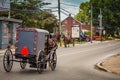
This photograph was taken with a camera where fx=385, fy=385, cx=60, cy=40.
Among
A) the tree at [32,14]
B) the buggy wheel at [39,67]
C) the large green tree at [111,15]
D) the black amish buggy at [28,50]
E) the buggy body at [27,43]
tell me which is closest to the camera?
the buggy wheel at [39,67]

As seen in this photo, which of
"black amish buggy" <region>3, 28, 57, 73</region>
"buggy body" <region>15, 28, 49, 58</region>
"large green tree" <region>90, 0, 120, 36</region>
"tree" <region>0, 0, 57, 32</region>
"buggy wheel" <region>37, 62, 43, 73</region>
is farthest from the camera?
"large green tree" <region>90, 0, 120, 36</region>

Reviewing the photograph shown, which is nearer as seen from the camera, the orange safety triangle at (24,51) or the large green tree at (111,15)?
the orange safety triangle at (24,51)

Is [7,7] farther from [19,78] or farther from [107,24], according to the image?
[107,24]

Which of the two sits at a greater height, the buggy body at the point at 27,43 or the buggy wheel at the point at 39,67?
the buggy body at the point at 27,43

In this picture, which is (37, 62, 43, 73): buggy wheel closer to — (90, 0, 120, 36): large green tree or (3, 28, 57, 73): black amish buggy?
(3, 28, 57, 73): black amish buggy

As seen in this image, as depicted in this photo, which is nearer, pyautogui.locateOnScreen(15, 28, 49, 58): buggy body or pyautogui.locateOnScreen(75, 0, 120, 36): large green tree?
pyautogui.locateOnScreen(15, 28, 49, 58): buggy body

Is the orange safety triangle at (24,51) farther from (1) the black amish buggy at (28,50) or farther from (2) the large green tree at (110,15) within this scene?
(2) the large green tree at (110,15)

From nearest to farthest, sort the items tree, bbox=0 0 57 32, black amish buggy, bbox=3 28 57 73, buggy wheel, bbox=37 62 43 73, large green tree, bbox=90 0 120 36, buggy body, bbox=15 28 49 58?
buggy wheel, bbox=37 62 43 73
black amish buggy, bbox=3 28 57 73
buggy body, bbox=15 28 49 58
tree, bbox=0 0 57 32
large green tree, bbox=90 0 120 36

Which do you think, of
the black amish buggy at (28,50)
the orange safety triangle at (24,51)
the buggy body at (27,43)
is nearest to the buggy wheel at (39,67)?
the black amish buggy at (28,50)

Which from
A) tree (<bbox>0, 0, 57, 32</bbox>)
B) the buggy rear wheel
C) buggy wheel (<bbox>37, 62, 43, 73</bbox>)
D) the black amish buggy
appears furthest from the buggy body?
tree (<bbox>0, 0, 57, 32</bbox>)

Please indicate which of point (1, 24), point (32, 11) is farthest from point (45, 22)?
point (1, 24)

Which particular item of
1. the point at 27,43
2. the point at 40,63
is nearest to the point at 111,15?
the point at 27,43

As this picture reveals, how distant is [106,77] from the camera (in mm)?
16609

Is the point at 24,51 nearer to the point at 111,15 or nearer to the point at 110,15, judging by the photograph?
the point at 111,15
